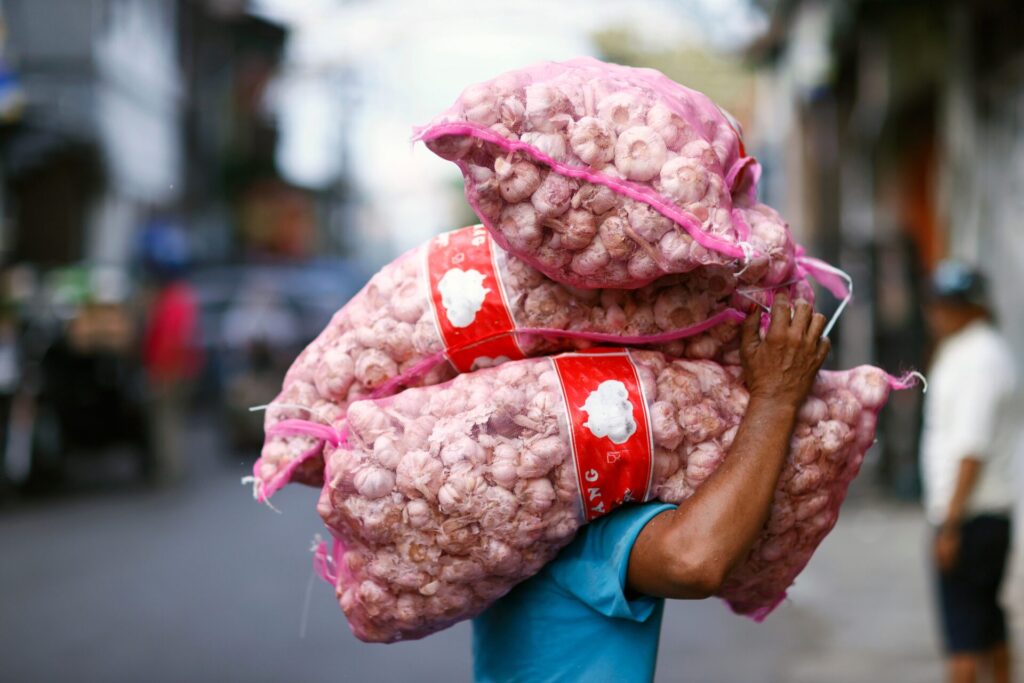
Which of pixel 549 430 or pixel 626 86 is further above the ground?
pixel 626 86

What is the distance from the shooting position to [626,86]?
178cm

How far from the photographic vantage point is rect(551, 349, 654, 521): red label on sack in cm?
180

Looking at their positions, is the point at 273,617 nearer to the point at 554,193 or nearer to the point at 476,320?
the point at 476,320

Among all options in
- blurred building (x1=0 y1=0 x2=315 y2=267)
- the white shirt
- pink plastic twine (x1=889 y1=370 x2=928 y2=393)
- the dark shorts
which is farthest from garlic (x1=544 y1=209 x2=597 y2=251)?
blurred building (x1=0 y1=0 x2=315 y2=267)

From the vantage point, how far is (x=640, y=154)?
5.66 feet

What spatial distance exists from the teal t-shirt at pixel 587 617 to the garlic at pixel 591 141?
55 cm

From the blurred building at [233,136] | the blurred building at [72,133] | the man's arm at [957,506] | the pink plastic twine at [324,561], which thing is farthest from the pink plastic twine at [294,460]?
the blurred building at [233,136]

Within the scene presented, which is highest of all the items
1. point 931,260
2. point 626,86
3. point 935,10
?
point 935,10

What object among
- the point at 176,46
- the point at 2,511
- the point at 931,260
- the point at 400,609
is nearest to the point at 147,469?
the point at 2,511

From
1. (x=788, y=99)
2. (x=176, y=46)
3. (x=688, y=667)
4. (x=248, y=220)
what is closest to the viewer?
(x=688, y=667)

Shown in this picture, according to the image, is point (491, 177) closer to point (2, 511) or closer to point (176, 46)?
point (2, 511)

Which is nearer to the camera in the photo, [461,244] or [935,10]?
[461,244]

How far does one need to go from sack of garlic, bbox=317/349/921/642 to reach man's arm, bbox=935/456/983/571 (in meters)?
2.88

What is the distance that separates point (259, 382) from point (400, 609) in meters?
10.6
